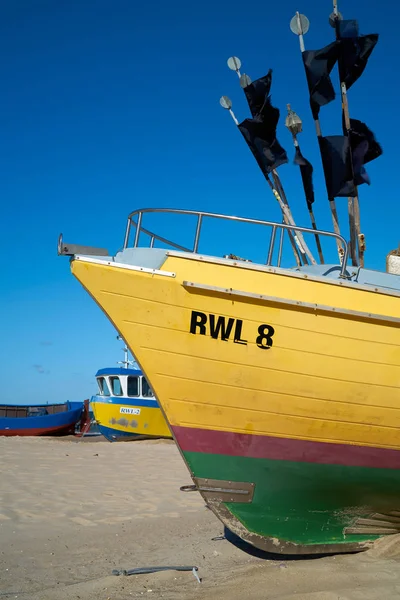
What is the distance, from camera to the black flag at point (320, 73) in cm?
679

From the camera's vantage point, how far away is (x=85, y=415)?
2744cm

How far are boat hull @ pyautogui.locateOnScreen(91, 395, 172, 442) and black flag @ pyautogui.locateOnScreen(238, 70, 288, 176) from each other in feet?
46.7

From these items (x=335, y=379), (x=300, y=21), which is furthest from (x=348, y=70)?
(x=335, y=379)

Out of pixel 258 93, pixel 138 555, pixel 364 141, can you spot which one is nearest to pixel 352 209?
pixel 364 141

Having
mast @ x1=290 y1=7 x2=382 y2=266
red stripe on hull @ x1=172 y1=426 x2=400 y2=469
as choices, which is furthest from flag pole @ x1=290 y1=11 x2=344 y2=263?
red stripe on hull @ x1=172 y1=426 x2=400 y2=469

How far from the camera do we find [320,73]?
682cm

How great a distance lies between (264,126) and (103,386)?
52.1 ft

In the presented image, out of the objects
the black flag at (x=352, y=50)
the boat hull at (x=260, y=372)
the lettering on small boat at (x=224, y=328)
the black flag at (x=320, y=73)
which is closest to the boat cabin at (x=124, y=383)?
the black flag at (x=320, y=73)

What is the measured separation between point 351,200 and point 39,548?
5.47m

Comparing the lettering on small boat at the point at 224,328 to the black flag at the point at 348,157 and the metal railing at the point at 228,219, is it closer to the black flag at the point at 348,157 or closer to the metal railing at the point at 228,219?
the metal railing at the point at 228,219

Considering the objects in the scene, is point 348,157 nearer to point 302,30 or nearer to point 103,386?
point 302,30

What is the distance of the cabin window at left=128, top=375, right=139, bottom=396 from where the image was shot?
20422 mm

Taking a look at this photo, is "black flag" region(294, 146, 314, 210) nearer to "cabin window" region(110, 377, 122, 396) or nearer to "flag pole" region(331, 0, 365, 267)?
"flag pole" region(331, 0, 365, 267)

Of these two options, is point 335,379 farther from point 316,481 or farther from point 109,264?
point 109,264
